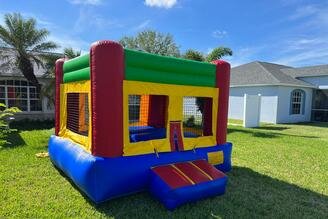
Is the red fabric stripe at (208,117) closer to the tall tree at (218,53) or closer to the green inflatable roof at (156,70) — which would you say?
the green inflatable roof at (156,70)

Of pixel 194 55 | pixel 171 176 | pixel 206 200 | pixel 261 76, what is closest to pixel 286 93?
pixel 261 76

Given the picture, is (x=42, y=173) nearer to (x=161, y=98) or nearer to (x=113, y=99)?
(x=113, y=99)

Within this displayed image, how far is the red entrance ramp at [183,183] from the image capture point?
161 inches

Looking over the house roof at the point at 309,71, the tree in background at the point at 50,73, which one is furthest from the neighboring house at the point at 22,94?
the house roof at the point at 309,71

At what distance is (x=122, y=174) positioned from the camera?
4246mm

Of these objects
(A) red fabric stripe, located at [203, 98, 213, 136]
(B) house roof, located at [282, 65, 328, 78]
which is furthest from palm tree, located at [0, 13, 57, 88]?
(B) house roof, located at [282, 65, 328, 78]

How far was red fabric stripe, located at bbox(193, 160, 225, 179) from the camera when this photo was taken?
464cm

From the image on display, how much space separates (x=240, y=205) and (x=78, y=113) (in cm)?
373

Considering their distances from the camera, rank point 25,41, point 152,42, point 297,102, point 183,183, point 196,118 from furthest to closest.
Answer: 1. point 152,42
2. point 297,102
3. point 25,41
4. point 196,118
5. point 183,183

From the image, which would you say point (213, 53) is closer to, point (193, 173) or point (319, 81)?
point (319, 81)

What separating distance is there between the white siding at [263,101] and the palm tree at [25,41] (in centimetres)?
1312

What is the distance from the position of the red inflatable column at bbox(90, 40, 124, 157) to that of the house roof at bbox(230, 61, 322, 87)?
15594 mm

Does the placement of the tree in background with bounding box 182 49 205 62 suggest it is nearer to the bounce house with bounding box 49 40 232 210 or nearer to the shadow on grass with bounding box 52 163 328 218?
the bounce house with bounding box 49 40 232 210

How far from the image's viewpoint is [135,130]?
6.22 m
